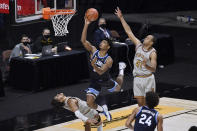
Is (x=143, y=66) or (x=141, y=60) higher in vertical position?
(x=141, y=60)

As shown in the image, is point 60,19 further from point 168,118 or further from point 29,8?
point 168,118

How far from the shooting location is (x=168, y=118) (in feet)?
44.3

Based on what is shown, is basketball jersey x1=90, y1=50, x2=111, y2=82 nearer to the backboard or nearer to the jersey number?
the jersey number

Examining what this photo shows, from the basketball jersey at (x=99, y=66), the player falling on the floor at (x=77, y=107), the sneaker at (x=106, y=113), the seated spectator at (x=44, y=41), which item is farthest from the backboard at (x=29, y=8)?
the player falling on the floor at (x=77, y=107)

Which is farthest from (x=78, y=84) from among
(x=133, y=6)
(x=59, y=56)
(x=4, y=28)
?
(x=133, y=6)

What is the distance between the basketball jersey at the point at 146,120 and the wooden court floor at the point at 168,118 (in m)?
3.61

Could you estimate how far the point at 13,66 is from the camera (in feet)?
53.7

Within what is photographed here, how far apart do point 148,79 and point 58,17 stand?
7.41 metres

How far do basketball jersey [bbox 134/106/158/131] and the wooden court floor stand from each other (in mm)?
3605

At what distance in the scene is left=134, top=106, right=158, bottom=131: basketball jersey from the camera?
8789mm

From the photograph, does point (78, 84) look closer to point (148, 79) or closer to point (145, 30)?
point (145, 30)

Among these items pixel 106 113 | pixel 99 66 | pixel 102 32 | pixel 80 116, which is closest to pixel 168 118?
pixel 106 113

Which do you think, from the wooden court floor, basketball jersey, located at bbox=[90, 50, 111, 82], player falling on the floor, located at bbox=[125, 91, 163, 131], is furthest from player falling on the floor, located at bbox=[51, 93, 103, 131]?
player falling on the floor, located at bbox=[125, 91, 163, 131]

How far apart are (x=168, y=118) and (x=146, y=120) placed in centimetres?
480
